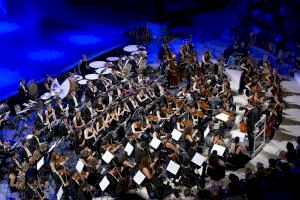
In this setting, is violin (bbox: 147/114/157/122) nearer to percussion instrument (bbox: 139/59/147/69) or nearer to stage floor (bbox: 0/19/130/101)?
percussion instrument (bbox: 139/59/147/69)

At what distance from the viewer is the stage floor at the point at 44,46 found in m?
24.0

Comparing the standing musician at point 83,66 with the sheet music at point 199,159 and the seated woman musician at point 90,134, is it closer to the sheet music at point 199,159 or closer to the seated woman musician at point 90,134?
the seated woman musician at point 90,134

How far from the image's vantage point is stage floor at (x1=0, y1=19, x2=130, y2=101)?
24.0m

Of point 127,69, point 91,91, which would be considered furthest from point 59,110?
point 127,69

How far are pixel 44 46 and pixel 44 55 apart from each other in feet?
5.74

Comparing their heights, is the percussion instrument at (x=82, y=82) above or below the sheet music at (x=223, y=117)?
below

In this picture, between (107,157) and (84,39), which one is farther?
(84,39)

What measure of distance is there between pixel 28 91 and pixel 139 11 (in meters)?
16.6

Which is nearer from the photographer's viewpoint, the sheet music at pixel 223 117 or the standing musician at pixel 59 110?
the sheet music at pixel 223 117

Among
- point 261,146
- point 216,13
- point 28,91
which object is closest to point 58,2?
point 216,13

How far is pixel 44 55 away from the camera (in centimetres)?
2661

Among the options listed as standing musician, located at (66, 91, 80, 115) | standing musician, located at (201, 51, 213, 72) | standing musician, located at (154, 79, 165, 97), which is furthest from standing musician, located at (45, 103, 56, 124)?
standing musician, located at (201, 51, 213, 72)

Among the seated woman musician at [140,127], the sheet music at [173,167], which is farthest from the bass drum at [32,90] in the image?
the sheet music at [173,167]

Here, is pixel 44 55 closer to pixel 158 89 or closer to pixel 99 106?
pixel 158 89
